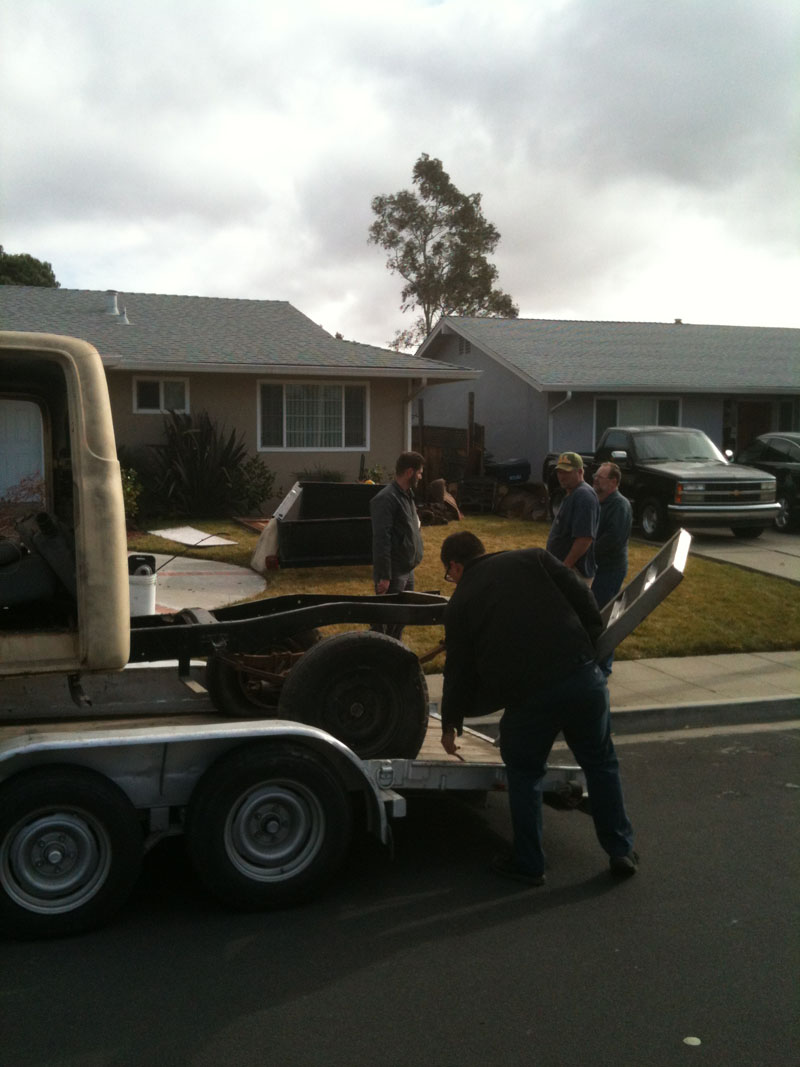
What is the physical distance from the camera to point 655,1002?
386 centimetres

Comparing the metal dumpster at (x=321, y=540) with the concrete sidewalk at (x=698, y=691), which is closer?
the concrete sidewalk at (x=698, y=691)

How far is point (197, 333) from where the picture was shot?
71.1 feet

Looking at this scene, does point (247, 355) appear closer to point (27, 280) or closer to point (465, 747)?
point (465, 747)

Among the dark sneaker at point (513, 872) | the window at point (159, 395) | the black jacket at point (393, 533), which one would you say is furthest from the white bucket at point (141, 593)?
the window at point (159, 395)

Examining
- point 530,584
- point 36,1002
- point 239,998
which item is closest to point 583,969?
point 239,998

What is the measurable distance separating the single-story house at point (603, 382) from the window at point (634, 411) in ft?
0.08

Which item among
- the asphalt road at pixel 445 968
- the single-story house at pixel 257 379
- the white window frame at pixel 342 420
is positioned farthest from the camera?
the white window frame at pixel 342 420

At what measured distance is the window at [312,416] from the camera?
21.0 m

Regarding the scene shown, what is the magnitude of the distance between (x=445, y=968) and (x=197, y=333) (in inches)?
749

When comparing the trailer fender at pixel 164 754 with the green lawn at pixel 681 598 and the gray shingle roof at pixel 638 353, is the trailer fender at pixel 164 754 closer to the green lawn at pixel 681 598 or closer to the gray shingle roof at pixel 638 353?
the green lawn at pixel 681 598

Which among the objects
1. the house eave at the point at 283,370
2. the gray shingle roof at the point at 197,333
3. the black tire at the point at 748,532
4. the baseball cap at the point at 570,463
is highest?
the gray shingle roof at the point at 197,333

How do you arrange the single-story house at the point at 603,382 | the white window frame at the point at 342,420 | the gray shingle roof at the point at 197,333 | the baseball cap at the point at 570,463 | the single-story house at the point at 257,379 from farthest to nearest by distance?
1. the single-story house at the point at 603,382
2. the white window frame at the point at 342,420
3. the single-story house at the point at 257,379
4. the gray shingle roof at the point at 197,333
5. the baseball cap at the point at 570,463

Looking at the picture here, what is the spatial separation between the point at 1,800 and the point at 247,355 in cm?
1670

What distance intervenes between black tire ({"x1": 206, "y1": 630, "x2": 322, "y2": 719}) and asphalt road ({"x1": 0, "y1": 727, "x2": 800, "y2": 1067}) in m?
0.75
